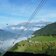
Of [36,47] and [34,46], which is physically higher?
[34,46]

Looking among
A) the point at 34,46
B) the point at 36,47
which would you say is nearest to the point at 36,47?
the point at 36,47

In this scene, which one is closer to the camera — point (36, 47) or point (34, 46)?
point (36, 47)

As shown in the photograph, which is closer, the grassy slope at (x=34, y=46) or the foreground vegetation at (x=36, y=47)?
the foreground vegetation at (x=36, y=47)

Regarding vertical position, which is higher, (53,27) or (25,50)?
(53,27)

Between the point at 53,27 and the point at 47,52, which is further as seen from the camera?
the point at 53,27

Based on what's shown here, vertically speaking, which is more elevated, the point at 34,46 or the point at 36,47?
the point at 34,46

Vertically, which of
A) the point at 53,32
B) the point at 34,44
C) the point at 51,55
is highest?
the point at 53,32

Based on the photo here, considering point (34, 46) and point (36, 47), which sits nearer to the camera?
point (36, 47)

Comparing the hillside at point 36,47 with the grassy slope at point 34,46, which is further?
the grassy slope at point 34,46

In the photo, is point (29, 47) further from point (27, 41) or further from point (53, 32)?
point (53, 32)

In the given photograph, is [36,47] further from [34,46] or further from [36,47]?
[34,46]

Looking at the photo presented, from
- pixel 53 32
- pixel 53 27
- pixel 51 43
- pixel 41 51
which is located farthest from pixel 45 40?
pixel 53 27
